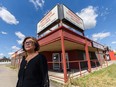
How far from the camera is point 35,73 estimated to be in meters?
1.98

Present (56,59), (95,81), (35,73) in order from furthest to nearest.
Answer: (56,59) < (95,81) < (35,73)

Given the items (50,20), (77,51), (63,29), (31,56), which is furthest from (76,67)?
(31,56)

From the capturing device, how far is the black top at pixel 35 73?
1950 mm

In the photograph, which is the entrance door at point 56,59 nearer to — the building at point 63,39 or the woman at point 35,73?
the building at point 63,39

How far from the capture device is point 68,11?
10750mm

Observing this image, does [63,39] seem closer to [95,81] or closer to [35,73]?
[95,81]

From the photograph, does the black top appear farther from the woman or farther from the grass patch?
the grass patch

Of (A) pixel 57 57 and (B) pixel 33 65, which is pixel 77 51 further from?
(B) pixel 33 65

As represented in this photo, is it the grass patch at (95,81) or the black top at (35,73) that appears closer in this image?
the black top at (35,73)

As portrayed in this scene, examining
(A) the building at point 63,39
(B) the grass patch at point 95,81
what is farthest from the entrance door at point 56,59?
(B) the grass patch at point 95,81

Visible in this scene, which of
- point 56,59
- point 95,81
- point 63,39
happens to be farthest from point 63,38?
point 56,59

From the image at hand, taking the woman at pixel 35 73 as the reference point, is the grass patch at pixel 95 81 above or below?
below

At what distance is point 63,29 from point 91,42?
585 cm

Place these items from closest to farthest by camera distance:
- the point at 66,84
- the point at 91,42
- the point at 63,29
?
the point at 66,84
the point at 63,29
the point at 91,42
